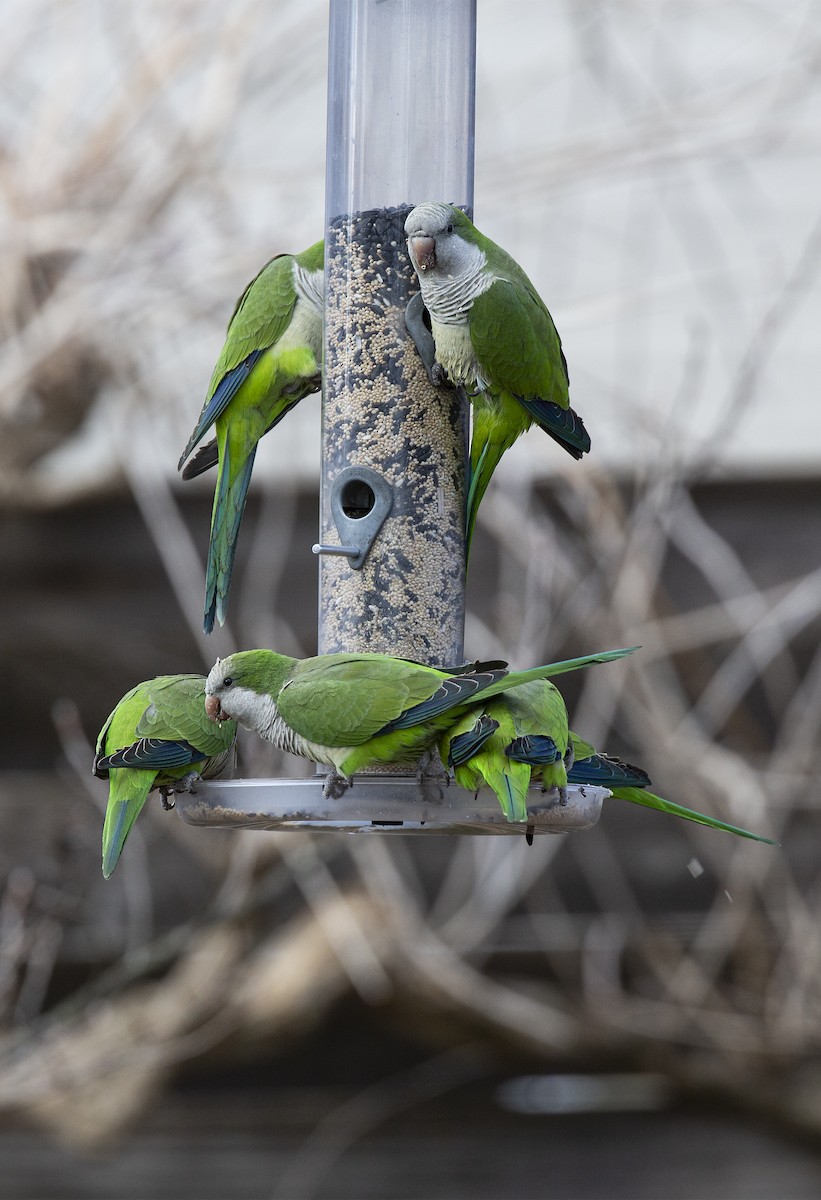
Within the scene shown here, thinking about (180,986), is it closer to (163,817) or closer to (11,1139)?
(163,817)

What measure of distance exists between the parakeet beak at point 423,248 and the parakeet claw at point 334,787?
1.12 meters

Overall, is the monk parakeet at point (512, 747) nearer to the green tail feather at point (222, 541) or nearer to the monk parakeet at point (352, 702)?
the monk parakeet at point (352, 702)

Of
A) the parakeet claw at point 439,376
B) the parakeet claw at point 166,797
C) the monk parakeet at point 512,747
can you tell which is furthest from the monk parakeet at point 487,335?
the parakeet claw at point 166,797

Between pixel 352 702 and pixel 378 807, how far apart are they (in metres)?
0.22

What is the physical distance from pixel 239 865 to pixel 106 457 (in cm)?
174

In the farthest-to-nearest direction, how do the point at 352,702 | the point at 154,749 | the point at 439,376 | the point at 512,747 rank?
the point at 439,376 < the point at 154,749 < the point at 352,702 < the point at 512,747

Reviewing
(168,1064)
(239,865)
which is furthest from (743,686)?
(168,1064)

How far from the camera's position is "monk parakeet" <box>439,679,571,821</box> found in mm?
2781

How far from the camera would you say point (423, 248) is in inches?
129

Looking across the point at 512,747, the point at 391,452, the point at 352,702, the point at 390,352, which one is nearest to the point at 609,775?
the point at 512,747

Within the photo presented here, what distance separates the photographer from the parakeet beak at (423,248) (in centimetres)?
327

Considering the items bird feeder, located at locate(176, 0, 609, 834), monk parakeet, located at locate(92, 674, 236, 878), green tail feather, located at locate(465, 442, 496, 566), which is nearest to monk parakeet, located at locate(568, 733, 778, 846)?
bird feeder, located at locate(176, 0, 609, 834)

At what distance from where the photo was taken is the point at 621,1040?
215 inches

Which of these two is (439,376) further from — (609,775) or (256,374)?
(609,775)
